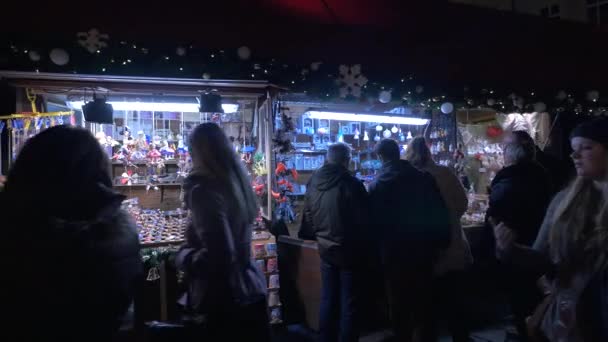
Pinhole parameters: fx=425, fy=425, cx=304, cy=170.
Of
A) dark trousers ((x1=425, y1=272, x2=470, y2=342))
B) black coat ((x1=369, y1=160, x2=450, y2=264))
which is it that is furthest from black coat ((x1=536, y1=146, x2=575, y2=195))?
black coat ((x1=369, y1=160, x2=450, y2=264))

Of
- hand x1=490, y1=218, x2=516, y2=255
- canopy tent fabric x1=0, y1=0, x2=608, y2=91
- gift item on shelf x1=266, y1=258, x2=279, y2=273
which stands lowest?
gift item on shelf x1=266, y1=258, x2=279, y2=273

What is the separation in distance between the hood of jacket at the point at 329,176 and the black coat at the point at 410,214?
34 centimetres

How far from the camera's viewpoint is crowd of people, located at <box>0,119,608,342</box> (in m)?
1.43

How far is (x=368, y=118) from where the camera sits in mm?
6777

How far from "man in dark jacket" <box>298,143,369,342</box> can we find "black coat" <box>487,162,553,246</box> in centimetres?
111

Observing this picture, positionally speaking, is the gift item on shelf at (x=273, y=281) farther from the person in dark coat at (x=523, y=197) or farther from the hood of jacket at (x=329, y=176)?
the person in dark coat at (x=523, y=197)

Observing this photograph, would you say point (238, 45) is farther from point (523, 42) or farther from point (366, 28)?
point (523, 42)

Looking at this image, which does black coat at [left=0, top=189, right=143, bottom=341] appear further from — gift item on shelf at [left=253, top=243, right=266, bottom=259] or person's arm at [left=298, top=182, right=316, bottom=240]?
gift item on shelf at [left=253, top=243, right=266, bottom=259]

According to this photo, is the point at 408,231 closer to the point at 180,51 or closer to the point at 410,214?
the point at 410,214

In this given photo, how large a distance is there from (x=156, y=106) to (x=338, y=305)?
10.1 ft

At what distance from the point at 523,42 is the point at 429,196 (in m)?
4.25

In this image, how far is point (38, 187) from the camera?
1458 millimetres

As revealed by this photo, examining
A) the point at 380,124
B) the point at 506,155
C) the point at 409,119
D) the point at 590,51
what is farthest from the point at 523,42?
the point at 506,155

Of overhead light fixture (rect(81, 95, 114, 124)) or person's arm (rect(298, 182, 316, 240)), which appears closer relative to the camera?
overhead light fixture (rect(81, 95, 114, 124))
